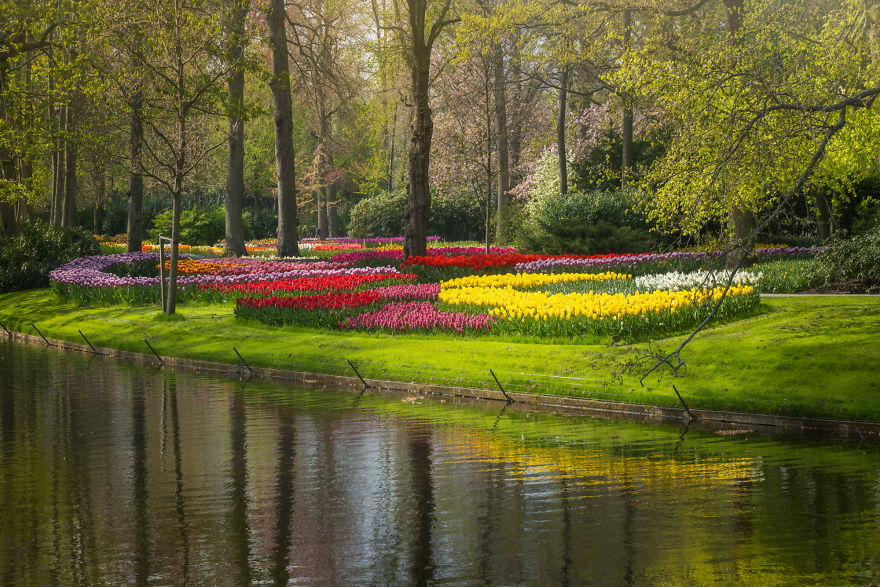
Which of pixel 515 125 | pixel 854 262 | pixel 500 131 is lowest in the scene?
pixel 854 262

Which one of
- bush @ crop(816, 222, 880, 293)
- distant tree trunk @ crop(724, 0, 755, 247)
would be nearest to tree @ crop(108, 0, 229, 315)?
distant tree trunk @ crop(724, 0, 755, 247)

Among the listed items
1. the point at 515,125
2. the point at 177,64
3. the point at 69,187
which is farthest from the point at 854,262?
the point at 69,187

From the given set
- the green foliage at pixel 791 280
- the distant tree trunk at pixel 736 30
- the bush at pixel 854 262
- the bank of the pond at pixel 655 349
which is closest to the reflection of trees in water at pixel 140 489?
the bank of the pond at pixel 655 349

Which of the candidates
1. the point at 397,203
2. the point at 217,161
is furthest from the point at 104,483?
the point at 217,161

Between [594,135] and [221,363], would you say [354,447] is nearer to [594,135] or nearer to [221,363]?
[221,363]

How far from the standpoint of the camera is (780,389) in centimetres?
1345

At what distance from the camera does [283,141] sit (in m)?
35.3

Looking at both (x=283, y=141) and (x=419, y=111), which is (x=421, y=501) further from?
(x=283, y=141)

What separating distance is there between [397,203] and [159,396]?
4186cm

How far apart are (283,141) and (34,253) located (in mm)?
10093

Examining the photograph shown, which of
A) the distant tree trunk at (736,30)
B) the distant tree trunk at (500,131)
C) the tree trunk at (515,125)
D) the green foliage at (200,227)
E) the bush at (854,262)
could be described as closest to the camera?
the bush at (854,262)

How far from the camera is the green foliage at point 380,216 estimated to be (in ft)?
187

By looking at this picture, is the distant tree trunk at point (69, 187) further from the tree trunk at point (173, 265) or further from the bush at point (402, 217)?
the bush at point (402, 217)

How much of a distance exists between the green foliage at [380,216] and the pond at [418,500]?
4282 centimetres
